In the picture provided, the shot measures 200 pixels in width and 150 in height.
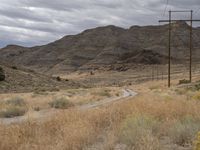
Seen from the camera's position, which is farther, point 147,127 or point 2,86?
point 2,86

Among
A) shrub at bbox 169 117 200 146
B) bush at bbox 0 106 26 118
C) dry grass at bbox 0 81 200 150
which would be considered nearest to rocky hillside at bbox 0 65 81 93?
→ bush at bbox 0 106 26 118

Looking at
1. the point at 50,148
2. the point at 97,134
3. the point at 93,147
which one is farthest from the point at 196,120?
the point at 50,148

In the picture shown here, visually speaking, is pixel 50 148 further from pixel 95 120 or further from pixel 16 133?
pixel 95 120

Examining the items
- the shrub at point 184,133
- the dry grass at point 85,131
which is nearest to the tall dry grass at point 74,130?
the dry grass at point 85,131

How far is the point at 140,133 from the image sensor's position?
9430 millimetres

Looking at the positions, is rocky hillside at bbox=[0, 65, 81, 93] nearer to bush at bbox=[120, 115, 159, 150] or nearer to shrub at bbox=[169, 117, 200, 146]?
bush at bbox=[120, 115, 159, 150]

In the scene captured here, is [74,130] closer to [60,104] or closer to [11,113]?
[11,113]

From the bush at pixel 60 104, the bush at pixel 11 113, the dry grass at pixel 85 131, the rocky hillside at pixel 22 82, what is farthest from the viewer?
the rocky hillside at pixel 22 82

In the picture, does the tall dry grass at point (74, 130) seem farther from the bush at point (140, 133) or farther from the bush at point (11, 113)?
the bush at point (11, 113)

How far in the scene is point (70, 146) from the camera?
29.5 feet

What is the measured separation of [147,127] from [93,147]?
71.6 inches

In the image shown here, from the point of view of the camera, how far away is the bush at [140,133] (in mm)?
8289

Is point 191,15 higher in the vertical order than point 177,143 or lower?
higher

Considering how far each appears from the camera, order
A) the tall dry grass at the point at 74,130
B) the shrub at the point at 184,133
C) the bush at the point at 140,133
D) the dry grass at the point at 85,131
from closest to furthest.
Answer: the bush at the point at 140,133 < the dry grass at the point at 85,131 < the tall dry grass at the point at 74,130 < the shrub at the point at 184,133
